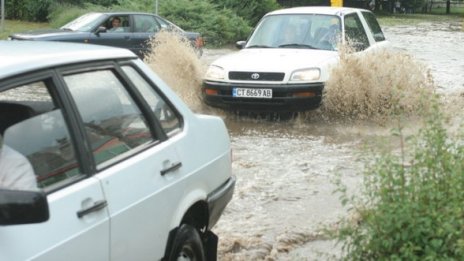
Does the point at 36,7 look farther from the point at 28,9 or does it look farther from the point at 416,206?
the point at 416,206

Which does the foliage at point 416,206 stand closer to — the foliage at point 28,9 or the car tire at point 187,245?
the car tire at point 187,245

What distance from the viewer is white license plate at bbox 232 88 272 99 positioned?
1035cm

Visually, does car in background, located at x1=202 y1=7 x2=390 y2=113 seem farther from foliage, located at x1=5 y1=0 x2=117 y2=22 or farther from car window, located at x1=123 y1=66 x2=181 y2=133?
foliage, located at x1=5 y1=0 x2=117 y2=22

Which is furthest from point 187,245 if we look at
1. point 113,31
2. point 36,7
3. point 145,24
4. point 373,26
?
point 36,7

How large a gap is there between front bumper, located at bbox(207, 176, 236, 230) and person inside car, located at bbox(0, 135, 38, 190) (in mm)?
1573

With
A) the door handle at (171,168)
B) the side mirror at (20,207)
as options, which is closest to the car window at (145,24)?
the door handle at (171,168)

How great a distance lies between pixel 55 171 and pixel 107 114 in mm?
638

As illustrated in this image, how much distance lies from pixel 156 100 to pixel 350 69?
6968 millimetres

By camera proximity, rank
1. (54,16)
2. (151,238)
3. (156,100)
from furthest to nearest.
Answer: (54,16) < (156,100) < (151,238)

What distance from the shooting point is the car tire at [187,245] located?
3789 mm

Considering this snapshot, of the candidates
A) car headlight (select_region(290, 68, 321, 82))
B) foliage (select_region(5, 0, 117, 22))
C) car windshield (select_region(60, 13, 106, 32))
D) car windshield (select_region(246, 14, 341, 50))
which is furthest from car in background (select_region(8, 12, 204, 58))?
foliage (select_region(5, 0, 117, 22))

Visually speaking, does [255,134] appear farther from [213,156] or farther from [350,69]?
[213,156]

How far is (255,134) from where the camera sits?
34.1ft

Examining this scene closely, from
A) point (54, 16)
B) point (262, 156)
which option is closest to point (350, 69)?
point (262, 156)
